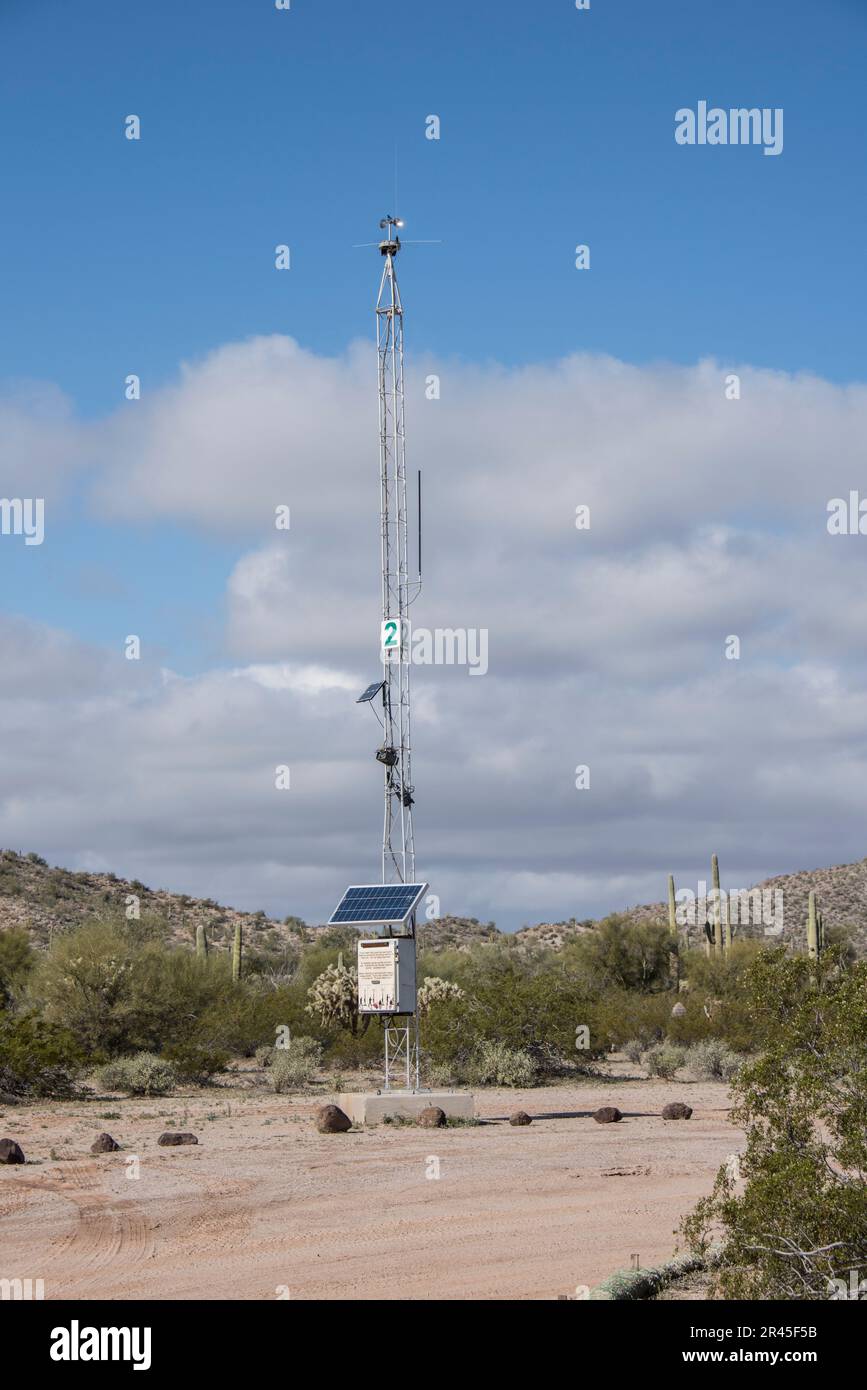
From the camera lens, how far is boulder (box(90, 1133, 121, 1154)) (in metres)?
18.7

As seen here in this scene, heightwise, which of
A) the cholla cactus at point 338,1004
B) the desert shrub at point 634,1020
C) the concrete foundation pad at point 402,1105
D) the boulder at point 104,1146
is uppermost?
the cholla cactus at point 338,1004

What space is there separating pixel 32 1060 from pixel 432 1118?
27.4 ft

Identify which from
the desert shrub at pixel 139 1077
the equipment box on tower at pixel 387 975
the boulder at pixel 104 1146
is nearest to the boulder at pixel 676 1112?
the equipment box on tower at pixel 387 975

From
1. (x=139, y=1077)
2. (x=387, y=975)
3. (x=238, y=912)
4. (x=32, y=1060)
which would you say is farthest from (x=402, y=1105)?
(x=238, y=912)

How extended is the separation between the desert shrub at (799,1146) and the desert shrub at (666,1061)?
2150cm

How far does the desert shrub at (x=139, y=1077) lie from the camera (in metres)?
27.3

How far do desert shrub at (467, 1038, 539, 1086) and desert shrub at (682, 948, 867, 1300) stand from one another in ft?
63.7

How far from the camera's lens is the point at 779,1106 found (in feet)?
30.8

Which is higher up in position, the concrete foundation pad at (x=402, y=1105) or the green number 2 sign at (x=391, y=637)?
the green number 2 sign at (x=391, y=637)

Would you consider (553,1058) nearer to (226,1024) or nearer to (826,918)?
(226,1024)

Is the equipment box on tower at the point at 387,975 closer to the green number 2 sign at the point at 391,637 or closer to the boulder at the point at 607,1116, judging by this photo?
the boulder at the point at 607,1116

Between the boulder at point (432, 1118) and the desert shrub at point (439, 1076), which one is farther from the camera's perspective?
the desert shrub at point (439, 1076)

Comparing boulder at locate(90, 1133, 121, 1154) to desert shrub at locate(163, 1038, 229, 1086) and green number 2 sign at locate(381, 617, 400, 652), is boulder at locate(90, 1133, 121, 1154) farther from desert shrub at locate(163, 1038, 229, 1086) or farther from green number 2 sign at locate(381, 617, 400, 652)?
desert shrub at locate(163, 1038, 229, 1086)

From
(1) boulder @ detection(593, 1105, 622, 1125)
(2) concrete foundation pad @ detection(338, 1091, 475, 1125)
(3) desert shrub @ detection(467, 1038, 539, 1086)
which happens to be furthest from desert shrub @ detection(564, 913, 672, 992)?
(2) concrete foundation pad @ detection(338, 1091, 475, 1125)
